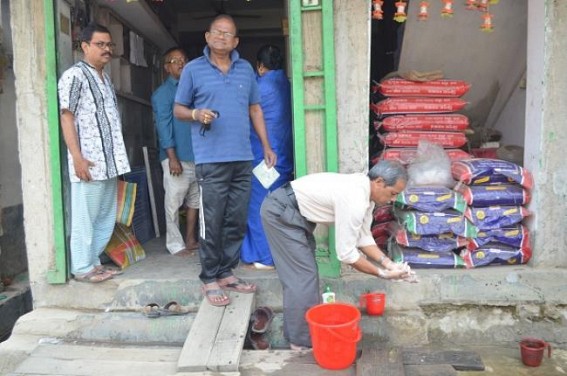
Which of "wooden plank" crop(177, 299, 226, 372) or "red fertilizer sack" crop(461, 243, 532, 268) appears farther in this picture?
"red fertilizer sack" crop(461, 243, 532, 268)

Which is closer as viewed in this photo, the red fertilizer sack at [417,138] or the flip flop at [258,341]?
the flip flop at [258,341]

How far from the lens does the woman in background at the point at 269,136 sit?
4.47 meters

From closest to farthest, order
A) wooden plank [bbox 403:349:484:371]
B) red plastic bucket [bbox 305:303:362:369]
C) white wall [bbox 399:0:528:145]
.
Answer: red plastic bucket [bbox 305:303:362:369]
wooden plank [bbox 403:349:484:371]
white wall [bbox 399:0:528:145]

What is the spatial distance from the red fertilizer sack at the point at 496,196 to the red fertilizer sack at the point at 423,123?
0.75 m

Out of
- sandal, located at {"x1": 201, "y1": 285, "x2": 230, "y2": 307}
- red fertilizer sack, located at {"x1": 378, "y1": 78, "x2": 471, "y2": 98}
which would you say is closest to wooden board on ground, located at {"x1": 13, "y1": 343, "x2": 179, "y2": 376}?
sandal, located at {"x1": 201, "y1": 285, "x2": 230, "y2": 307}

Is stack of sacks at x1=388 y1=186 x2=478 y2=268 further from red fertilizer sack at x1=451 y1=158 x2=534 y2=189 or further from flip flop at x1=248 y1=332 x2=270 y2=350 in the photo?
flip flop at x1=248 y1=332 x2=270 y2=350

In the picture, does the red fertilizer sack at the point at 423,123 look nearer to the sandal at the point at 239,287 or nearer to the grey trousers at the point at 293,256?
the grey trousers at the point at 293,256

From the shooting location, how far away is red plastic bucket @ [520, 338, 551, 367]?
3.60m

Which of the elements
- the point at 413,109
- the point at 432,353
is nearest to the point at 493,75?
the point at 413,109

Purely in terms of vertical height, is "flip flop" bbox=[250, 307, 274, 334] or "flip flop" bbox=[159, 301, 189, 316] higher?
"flip flop" bbox=[159, 301, 189, 316]

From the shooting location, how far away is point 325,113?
3.96 metres

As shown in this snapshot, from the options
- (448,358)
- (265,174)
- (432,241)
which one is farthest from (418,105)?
(448,358)

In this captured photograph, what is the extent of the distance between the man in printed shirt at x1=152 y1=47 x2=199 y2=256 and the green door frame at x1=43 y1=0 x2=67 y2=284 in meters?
1.09

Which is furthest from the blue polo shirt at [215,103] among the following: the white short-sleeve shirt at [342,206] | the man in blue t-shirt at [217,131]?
the white short-sleeve shirt at [342,206]
